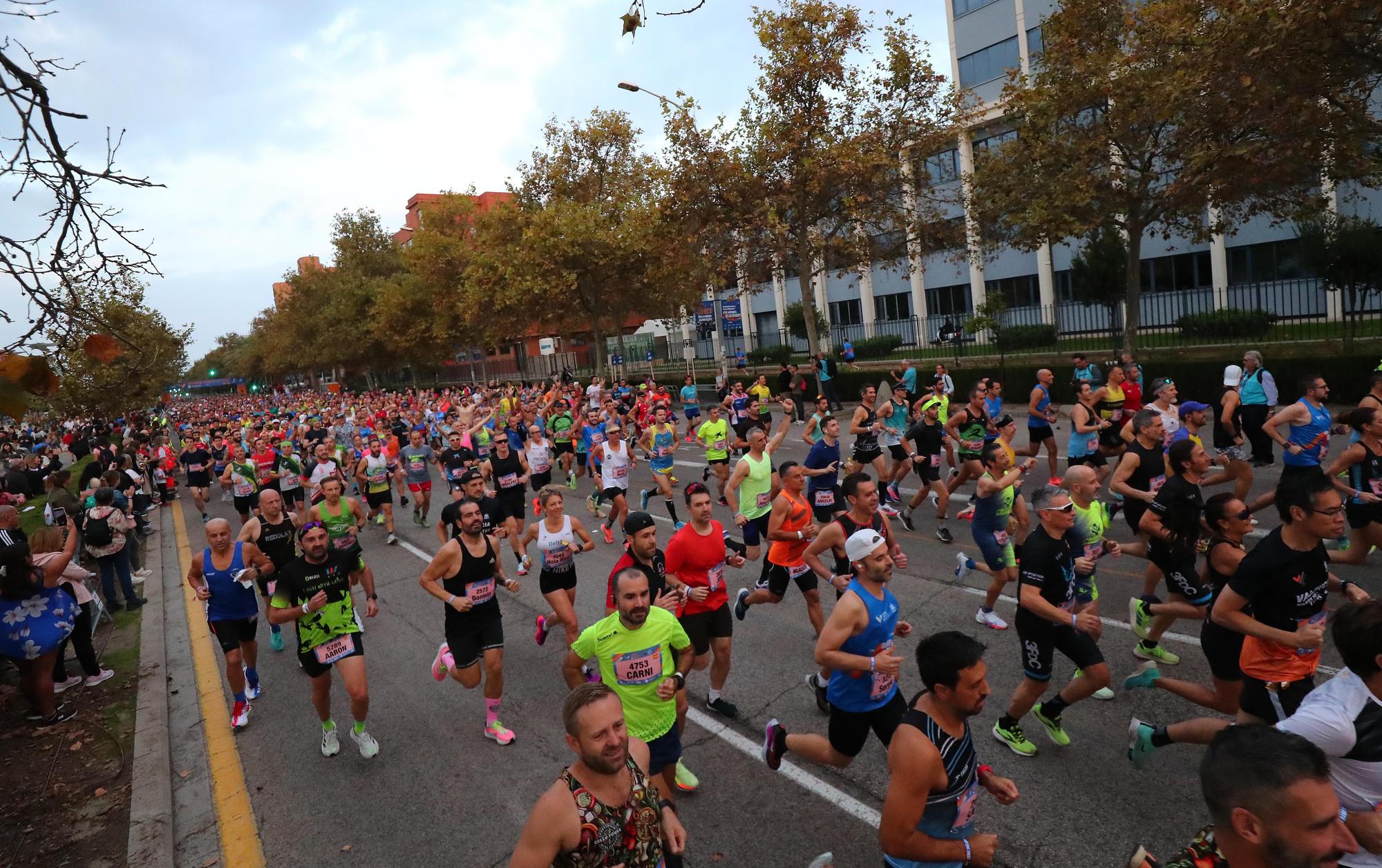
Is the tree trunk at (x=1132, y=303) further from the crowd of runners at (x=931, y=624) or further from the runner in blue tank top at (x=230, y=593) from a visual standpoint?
the runner in blue tank top at (x=230, y=593)

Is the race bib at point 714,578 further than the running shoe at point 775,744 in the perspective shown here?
Yes

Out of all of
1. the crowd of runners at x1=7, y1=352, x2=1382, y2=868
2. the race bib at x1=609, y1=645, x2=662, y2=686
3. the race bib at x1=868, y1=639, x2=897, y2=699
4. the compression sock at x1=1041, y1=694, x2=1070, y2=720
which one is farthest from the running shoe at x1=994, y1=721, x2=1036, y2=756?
the race bib at x1=609, y1=645, x2=662, y2=686

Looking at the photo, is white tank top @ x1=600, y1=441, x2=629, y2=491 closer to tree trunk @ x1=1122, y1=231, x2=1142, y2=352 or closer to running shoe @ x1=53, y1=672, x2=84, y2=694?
running shoe @ x1=53, y1=672, x2=84, y2=694

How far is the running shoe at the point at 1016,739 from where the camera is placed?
485 centimetres

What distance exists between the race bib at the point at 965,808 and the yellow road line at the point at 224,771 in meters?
4.10

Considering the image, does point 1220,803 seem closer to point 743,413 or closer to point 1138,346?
point 743,413

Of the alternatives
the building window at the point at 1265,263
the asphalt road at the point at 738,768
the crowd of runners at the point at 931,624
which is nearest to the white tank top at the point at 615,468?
the crowd of runners at the point at 931,624

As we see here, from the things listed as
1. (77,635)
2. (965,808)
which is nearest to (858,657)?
(965,808)

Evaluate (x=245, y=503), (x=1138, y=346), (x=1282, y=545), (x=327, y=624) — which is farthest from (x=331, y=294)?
(x=1282, y=545)

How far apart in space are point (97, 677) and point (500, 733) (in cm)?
507

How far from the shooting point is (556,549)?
259 inches

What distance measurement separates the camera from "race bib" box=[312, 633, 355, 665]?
5683mm

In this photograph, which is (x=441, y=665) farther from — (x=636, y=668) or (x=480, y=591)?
(x=636, y=668)

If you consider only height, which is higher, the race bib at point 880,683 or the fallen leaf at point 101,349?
the fallen leaf at point 101,349
